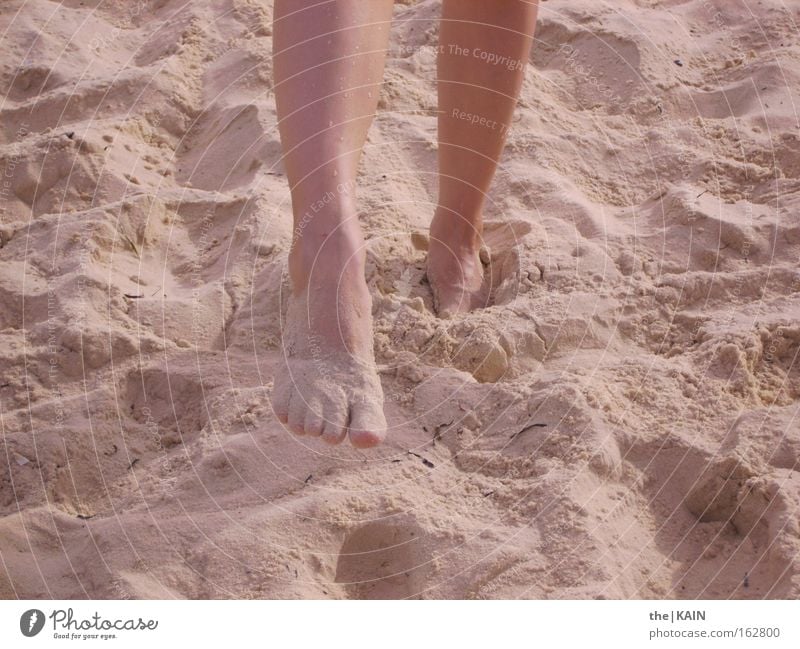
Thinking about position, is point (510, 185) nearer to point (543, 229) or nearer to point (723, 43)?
point (543, 229)

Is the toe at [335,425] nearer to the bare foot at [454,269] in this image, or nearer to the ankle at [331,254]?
the ankle at [331,254]

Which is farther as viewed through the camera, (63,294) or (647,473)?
(63,294)

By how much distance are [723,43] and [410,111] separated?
71 cm

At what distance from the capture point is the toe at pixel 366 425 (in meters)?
1.35

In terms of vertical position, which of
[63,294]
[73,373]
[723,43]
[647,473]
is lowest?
[647,473]

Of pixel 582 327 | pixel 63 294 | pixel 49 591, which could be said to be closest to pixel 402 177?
pixel 582 327

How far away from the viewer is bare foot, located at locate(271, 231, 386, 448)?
1.37m

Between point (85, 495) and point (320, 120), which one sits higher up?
point (320, 120)

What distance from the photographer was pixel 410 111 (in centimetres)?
217

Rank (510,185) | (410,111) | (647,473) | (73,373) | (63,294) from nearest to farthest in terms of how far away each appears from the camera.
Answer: (647,473)
(73,373)
(63,294)
(510,185)
(410,111)

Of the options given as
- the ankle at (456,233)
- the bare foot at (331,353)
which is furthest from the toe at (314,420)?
the ankle at (456,233)

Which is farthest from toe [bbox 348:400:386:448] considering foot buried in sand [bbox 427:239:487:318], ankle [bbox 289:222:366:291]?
foot buried in sand [bbox 427:239:487:318]
